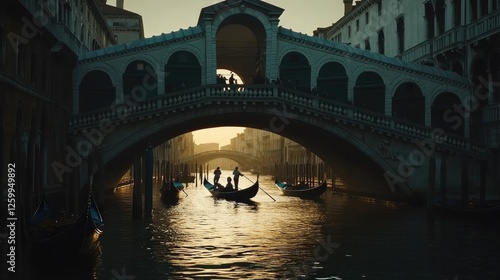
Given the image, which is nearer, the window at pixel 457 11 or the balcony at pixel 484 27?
the balcony at pixel 484 27

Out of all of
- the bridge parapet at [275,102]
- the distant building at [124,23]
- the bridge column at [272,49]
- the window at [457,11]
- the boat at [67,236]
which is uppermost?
the distant building at [124,23]

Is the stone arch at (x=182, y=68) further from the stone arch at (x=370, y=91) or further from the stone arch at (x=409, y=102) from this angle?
the stone arch at (x=409, y=102)

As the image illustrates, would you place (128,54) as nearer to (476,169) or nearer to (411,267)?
(476,169)

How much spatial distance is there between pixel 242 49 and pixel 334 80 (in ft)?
22.7

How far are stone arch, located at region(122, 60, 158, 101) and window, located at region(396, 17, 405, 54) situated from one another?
12990mm

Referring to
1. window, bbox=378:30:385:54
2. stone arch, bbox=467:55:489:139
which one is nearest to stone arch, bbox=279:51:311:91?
stone arch, bbox=467:55:489:139

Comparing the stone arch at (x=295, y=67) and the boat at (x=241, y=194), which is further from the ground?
the stone arch at (x=295, y=67)

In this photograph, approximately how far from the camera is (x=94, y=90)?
29.3m

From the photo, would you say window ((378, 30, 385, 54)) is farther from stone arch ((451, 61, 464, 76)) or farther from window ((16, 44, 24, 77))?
window ((16, 44, 24, 77))

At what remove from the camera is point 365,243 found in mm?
16750

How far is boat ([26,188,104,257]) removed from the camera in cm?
1293

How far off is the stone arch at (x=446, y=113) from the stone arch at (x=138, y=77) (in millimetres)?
11548

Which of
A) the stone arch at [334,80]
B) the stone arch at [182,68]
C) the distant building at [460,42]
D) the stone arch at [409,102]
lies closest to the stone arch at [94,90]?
the stone arch at [182,68]

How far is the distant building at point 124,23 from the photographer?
50.6 meters
